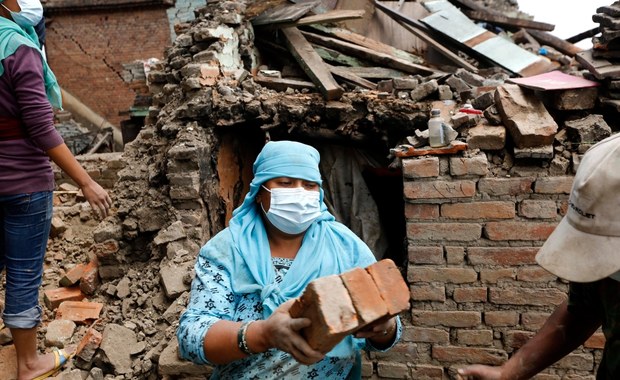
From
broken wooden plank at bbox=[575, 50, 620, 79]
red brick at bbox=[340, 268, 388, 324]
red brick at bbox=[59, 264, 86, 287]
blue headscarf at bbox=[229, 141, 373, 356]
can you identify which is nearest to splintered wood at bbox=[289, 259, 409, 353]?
red brick at bbox=[340, 268, 388, 324]

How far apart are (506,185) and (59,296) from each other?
3.18 metres

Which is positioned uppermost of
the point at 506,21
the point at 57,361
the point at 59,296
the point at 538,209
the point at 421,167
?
the point at 506,21

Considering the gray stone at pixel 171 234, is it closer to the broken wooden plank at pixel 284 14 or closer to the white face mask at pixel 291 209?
the white face mask at pixel 291 209

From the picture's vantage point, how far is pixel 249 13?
4.92 metres

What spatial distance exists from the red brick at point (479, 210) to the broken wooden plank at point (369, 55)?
Result: 6.94 ft

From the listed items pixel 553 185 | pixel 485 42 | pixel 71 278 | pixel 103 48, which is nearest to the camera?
pixel 553 185

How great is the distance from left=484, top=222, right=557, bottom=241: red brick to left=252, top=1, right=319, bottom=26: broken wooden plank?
2.89 m

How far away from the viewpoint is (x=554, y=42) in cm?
665

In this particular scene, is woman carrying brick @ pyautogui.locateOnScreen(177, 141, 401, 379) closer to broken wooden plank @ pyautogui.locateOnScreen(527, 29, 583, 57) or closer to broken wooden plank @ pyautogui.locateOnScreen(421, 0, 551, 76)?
broken wooden plank @ pyautogui.locateOnScreen(421, 0, 551, 76)

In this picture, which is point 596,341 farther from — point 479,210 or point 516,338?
point 479,210

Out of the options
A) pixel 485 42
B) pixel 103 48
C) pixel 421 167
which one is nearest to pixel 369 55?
pixel 485 42

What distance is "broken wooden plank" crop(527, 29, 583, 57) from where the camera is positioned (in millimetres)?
6488

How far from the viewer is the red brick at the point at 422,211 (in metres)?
2.97

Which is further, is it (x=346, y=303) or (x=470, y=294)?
(x=470, y=294)
